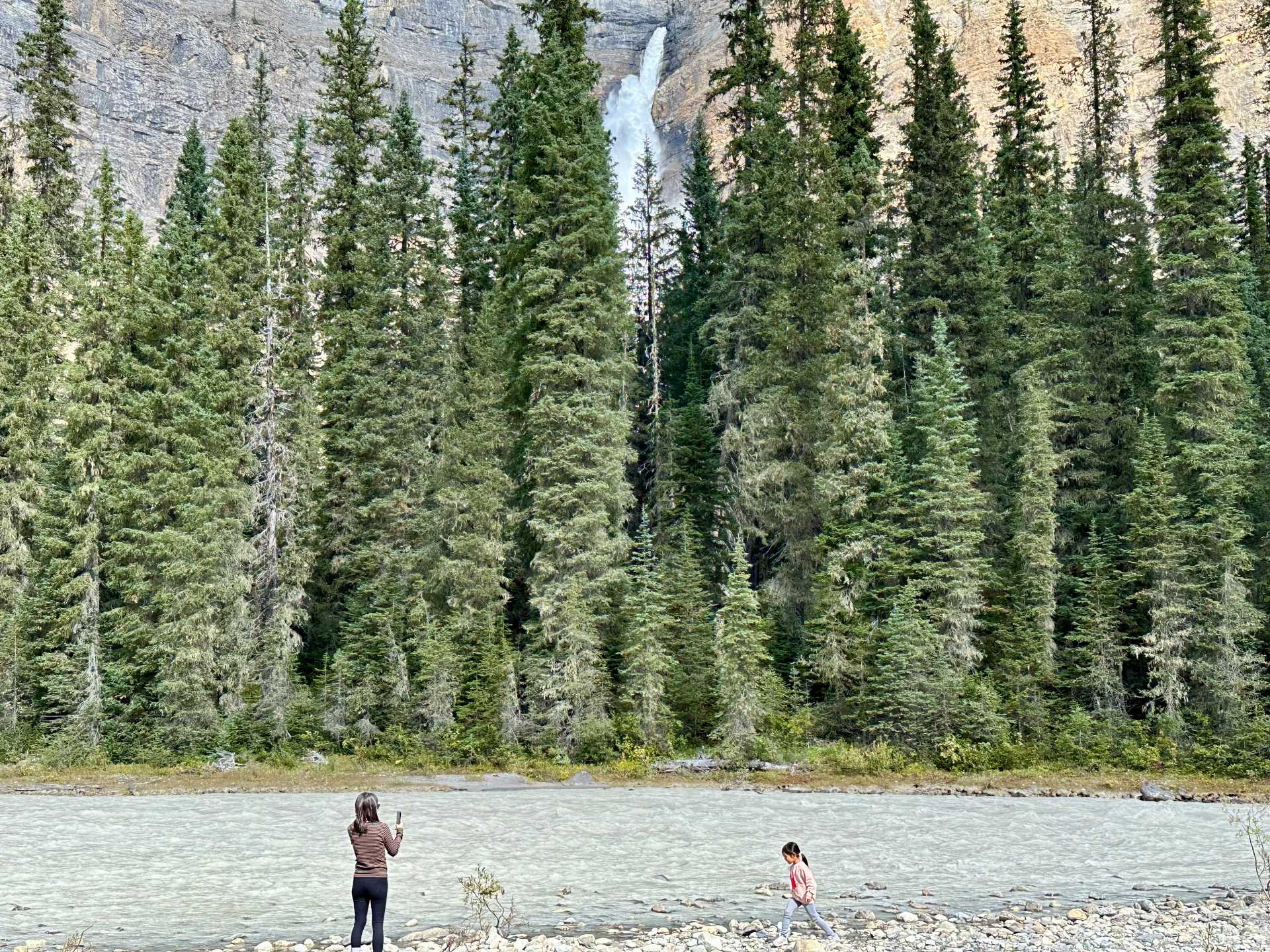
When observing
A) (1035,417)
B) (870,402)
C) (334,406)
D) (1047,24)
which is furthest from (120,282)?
(1047,24)

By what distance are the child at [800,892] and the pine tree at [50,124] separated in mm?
40766

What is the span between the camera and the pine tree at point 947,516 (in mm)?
27578

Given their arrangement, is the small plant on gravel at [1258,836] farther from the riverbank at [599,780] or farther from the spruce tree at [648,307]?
the spruce tree at [648,307]

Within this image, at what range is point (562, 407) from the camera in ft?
92.3

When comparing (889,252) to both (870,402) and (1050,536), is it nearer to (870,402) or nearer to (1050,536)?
(870,402)

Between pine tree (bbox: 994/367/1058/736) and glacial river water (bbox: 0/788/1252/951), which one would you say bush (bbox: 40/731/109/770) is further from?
pine tree (bbox: 994/367/1058/736)

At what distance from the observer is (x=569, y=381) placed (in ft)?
96.1

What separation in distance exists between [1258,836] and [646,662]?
1492cm

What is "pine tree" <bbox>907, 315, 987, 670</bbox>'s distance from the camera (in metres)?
27.6

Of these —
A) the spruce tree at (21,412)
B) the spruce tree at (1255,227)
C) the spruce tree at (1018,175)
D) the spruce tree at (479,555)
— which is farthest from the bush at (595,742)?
the spruce tree at (1255,227)

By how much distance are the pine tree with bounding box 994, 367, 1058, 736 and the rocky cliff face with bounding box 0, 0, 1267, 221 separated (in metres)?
68.2

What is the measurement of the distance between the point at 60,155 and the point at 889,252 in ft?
116

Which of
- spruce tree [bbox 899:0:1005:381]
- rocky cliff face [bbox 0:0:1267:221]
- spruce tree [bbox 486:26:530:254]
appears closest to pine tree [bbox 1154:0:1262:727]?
spruce tree [bbox 899:0:1005:381]

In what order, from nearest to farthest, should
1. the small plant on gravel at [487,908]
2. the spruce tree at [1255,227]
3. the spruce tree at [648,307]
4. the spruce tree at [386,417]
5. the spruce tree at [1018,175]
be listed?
the small plant on gravel at [487,908], the spruce tree at [386,417], the spruce tree at [1018,175], the spruce tree at [648,307], the spruce tree at [1255,227]
